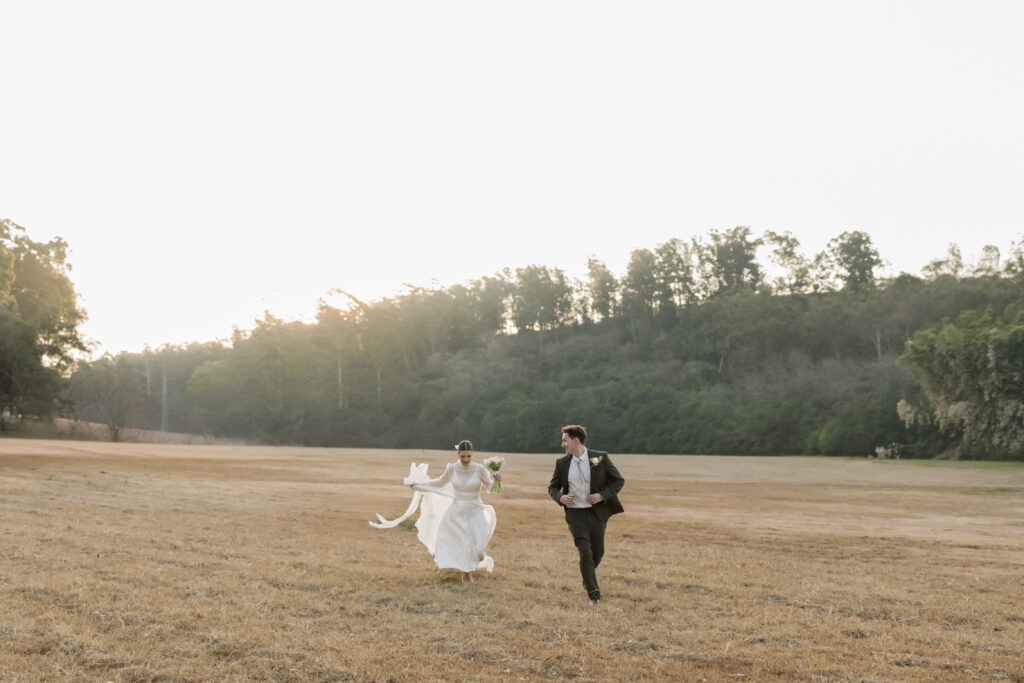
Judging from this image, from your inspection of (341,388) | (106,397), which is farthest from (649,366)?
(106,397)

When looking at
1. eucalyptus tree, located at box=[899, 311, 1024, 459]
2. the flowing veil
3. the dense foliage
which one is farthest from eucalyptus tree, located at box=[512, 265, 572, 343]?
the flowing veil

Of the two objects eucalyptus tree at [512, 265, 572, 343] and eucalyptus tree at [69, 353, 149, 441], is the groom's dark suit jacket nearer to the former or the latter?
eucalyptus tree at [69, 353, 149, 441]

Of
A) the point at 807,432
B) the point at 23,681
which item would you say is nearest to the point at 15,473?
the point at 23,681

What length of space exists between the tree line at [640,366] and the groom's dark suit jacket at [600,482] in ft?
168

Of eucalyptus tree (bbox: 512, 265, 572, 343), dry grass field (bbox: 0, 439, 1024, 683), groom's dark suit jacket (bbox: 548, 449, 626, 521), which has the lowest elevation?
dry grass field (bbox: 0, 439, 1024, 683)

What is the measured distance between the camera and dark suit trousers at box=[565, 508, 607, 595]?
10.8 meters

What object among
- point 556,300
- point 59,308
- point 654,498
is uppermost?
point 556,300

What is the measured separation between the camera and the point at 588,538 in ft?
35.7

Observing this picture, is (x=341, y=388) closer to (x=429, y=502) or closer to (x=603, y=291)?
(x=603, y=291)

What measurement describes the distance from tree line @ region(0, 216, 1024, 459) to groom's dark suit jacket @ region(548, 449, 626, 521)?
51313mm

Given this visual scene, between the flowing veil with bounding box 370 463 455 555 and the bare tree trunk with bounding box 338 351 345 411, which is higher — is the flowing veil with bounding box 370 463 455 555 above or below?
below

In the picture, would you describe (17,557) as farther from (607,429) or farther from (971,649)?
(607,429)

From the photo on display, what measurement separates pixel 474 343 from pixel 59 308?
213 ft

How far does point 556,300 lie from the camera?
118562mm
